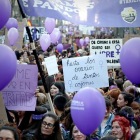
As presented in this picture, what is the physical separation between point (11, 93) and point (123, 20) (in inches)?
94.2

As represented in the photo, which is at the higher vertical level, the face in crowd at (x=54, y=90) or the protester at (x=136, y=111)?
the face in crowd at (x=54, y=90)

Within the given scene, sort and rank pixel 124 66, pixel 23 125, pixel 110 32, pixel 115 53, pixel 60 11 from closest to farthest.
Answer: pixel 124 66 → pixel 23 125 → pixel 60 11 → pixel 115 53 → pixel 110 32

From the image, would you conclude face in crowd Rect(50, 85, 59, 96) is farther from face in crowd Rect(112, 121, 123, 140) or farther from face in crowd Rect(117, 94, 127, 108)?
face in crowd Rect(112, 121, 123, 140)

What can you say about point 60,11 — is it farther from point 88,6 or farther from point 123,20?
point 123,20

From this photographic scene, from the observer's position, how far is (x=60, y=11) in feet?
15.8

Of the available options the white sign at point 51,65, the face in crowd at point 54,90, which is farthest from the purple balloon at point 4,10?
the white sign at point 51,65

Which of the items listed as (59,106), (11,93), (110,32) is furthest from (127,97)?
(110,32)

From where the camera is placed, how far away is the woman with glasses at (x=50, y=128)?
377 centimetres

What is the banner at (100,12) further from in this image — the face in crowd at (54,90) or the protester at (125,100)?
the face in crowd at (54,90)

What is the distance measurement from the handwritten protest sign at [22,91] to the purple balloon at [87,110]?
110 centimetres

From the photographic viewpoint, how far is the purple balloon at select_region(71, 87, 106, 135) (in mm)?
2930

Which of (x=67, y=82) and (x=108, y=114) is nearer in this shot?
(x=108, y=114)

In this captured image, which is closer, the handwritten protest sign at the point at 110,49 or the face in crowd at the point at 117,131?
the face in crowd at the point at 117,131

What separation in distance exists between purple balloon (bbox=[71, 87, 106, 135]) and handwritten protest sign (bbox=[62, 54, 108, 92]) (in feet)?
6.38
